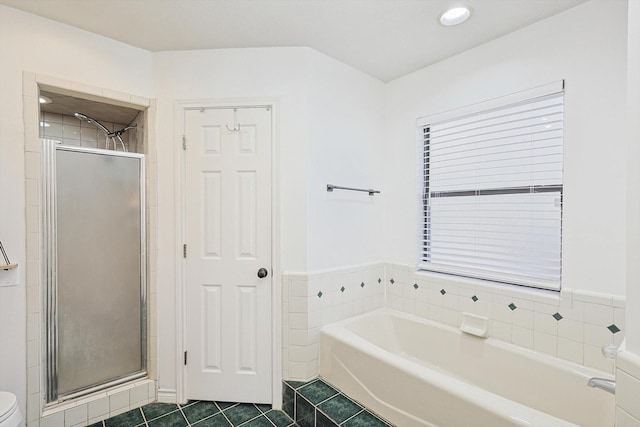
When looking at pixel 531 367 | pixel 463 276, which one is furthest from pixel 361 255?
pixel 531 367

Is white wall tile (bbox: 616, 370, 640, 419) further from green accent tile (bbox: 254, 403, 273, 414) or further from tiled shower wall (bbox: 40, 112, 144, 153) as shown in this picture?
tiled shower wall (bbox: 40, 112, 144, 153)

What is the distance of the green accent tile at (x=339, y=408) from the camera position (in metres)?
1.81

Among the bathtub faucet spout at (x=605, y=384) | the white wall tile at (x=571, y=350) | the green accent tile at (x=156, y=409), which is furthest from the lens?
the green accent tile at (x=156, y=409)

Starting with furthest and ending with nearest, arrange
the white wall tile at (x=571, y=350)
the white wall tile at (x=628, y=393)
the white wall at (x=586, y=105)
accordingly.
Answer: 1. the white wall tile at (x=571, y=350)
2. the white wall at (x=586, y=105)
3. the white wall tile at (x=628, y=393)

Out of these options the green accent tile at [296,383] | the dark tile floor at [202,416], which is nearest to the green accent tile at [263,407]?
the dark tile floor at [202,416]

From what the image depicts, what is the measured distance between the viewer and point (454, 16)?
1888mm

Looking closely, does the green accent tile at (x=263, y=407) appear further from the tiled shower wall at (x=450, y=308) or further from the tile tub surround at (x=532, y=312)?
the tile tub surround at (x=532, y=312)

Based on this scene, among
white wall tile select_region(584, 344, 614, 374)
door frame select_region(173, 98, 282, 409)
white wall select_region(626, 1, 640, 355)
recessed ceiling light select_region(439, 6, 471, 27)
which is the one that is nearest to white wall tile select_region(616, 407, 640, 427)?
white wall select_region(626, 1, 640, 355)

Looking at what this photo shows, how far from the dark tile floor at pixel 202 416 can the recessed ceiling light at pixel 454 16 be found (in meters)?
2.64

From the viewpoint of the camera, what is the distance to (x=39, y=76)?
1.88 meters

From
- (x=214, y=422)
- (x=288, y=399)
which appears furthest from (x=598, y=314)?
(x=214, y=422)

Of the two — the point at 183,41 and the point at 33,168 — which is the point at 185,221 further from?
the point at 183,41

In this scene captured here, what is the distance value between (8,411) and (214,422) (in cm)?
103

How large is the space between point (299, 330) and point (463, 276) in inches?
49.0
